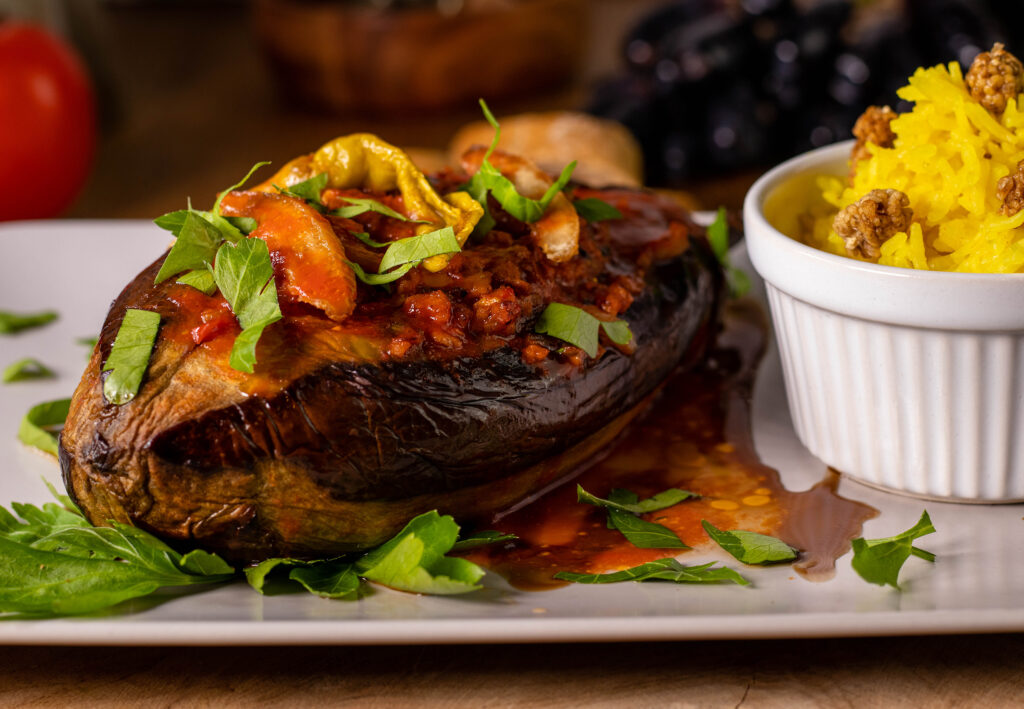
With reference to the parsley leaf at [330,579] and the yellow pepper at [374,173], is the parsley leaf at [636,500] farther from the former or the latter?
the yellow pepper at [374,173]

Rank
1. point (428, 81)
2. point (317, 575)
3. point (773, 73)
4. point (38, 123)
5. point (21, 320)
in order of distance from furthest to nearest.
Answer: point (428, 81) < point (38, 123) < point (773, 73) < point (21, 320) < point (317, 575)

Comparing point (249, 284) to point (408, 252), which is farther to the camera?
point (408, 252)

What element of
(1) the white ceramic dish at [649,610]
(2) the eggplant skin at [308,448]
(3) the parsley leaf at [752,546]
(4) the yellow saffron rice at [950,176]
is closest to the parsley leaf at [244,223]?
(2) the eggplant skin at [308,448]

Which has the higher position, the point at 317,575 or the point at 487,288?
the point at 487,288

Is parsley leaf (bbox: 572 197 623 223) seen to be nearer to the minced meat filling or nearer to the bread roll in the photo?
the minced meat filling

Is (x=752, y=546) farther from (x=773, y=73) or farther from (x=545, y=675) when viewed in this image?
(x=773, y=73)

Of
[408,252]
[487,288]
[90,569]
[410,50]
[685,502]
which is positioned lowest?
[685,502]

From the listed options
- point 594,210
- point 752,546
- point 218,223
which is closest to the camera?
point 752,546

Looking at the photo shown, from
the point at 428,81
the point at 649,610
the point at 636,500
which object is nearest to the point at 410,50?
the point at 428,81
